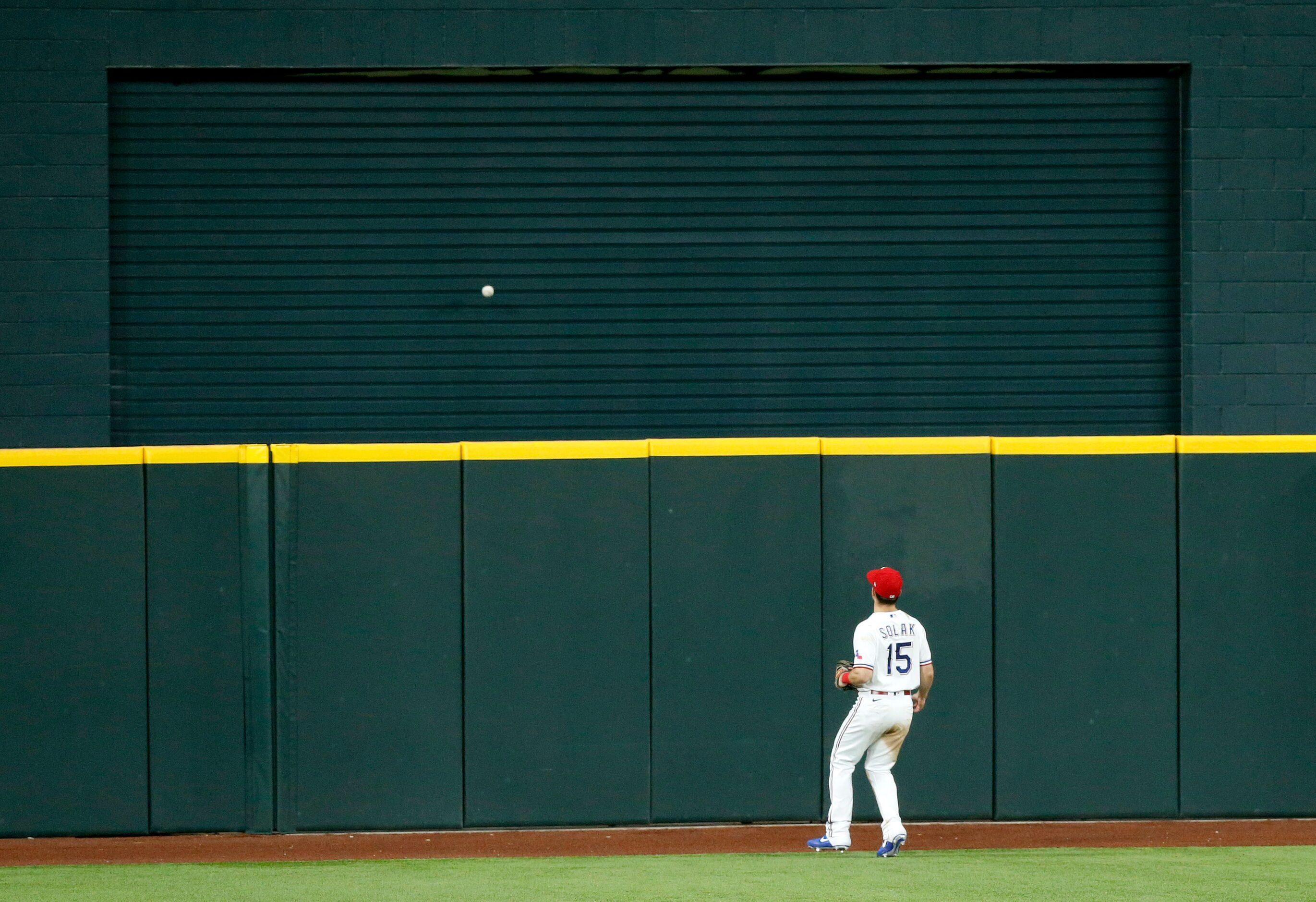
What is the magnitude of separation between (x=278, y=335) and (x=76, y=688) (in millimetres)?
3740

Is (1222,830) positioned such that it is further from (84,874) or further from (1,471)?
(1,471)

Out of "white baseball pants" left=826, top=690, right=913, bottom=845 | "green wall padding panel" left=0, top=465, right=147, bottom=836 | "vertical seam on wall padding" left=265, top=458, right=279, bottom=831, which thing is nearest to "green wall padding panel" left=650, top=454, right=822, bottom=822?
"white baseball pants" left=826, top=690, right=913, bottom=845

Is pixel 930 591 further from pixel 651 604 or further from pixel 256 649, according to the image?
pixel 256 649

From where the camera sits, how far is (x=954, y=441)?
33.0 feet

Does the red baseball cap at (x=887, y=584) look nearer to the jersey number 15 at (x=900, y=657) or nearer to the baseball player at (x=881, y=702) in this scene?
the baseball player at (x=881, y=702)

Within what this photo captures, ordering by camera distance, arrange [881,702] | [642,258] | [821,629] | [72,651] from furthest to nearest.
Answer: [642,258], [821,629], [72,651], [881,702]

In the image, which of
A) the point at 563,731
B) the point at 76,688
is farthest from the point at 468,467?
the point at 76,688

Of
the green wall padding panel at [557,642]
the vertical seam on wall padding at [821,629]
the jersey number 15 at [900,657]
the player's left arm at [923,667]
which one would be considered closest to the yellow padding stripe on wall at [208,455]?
the green wall padding panel at [557,642]

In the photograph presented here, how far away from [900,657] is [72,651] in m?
5.74

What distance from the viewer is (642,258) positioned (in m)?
12.3

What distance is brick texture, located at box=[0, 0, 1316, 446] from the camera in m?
11.9

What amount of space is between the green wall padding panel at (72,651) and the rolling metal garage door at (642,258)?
8.16ft

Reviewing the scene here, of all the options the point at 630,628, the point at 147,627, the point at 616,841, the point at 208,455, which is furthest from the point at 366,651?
the point at 616,841

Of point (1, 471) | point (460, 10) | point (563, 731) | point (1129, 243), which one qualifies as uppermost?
point (460, 10)
